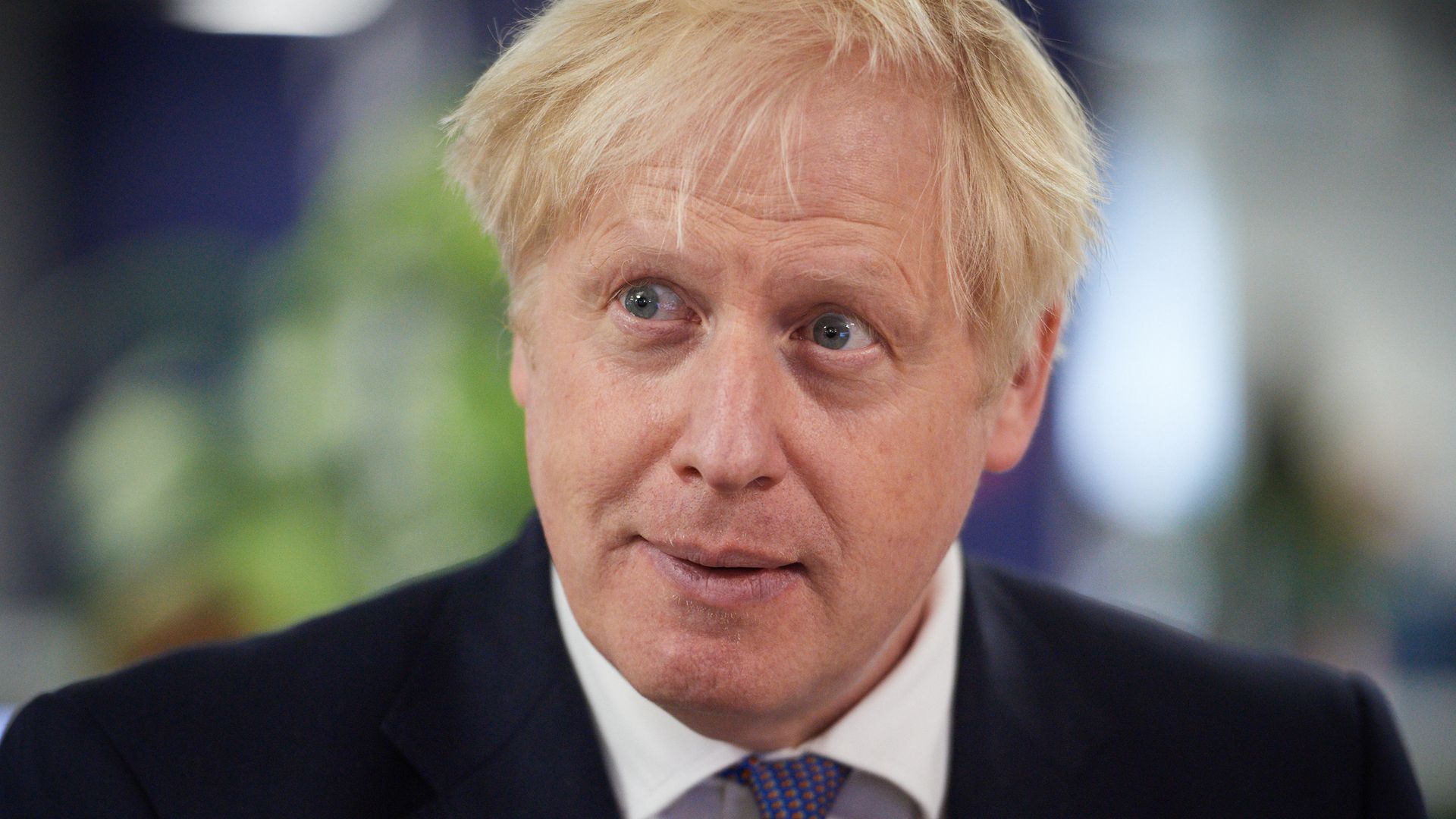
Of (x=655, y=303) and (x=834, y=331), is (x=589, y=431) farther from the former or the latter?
(x=834, y=331)

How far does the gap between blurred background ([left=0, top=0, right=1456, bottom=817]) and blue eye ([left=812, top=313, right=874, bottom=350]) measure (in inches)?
90.9

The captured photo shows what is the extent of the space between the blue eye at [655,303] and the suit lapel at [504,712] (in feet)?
1.30

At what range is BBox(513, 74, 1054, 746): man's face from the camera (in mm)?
1186

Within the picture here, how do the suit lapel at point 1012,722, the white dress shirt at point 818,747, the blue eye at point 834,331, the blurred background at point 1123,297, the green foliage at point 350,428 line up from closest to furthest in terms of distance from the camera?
the blue eye at point 834,331, the white dress shirt at point 818,747, the suit lapel at point 1012,722, the green foliage at point 350,428, the blurred background at point 1123,297

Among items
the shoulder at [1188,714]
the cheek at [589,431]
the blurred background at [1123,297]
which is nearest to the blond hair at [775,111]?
the cheek at [589,431]

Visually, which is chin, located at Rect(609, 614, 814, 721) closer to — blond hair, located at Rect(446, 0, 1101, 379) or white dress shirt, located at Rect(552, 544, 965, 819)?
white dress shirt, located at Rect(552, 544, 965, 819)

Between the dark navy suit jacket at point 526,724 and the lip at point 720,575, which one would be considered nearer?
the lip at point 720,575

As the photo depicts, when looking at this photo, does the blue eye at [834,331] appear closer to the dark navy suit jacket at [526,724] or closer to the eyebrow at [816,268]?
the eyebrow at [816,268]

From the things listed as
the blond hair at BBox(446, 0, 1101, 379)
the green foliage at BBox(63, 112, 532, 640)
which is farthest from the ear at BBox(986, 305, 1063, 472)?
the green foliage at BBox(63, 112, 532, 640)

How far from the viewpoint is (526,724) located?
139 centimetres

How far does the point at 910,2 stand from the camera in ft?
4.19

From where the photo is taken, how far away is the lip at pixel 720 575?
119 centimetres

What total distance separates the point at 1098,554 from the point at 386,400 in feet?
8.35

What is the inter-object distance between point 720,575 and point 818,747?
0.99 feet
